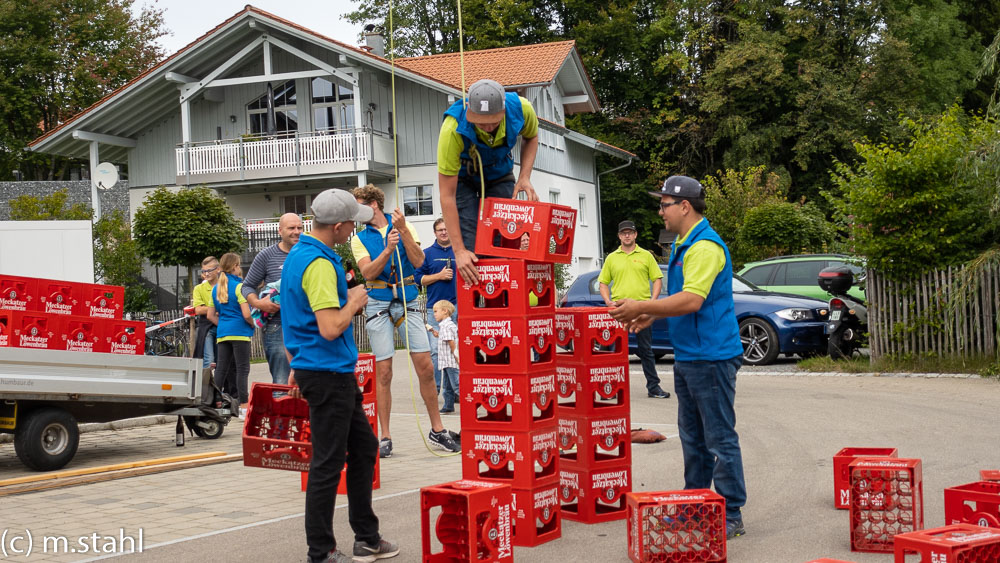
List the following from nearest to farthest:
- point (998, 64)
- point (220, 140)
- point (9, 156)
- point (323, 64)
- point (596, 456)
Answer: point (596, 456) < point (998, 64) < point (323, 64) < point (220, 140) < point (9, 156)

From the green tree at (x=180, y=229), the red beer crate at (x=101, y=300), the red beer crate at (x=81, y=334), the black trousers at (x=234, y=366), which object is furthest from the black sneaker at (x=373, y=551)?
the green tree at (x=180, y=229)

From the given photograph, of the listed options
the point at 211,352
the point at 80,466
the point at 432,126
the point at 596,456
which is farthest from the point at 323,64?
the point at 596,456

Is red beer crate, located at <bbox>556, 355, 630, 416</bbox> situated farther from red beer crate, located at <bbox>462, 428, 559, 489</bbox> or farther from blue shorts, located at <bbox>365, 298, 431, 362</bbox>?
blue shorts, located at <bbox>365, 298, 431, 362</bbox>

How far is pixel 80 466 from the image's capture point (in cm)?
927

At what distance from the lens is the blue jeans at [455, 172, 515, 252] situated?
6676 mm

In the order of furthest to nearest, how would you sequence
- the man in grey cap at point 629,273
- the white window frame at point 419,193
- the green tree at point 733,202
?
the white window frame at point 419,193
the green tree at point 733,202
the man in grey cap at point 629,273

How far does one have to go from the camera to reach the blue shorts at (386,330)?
8.76 m

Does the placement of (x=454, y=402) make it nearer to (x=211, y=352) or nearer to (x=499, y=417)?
(x=211, y=352)

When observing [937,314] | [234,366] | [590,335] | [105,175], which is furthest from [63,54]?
[590,335]

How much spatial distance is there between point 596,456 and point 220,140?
33.0m

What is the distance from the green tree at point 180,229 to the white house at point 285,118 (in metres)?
7.08

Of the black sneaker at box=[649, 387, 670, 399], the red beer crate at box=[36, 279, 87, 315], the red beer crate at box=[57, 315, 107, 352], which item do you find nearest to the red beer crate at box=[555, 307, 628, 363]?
the red beer crate at box=[57, 315, 107, 352]

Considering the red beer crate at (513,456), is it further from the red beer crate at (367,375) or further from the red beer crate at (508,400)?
the red beer crate at (367,375)

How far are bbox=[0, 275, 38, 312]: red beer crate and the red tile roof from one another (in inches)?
1105
